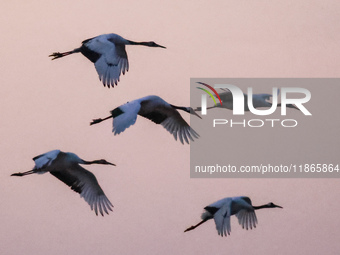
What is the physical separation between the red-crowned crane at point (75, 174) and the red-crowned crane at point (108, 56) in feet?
2.04

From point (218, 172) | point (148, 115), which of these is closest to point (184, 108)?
point (148, 115)

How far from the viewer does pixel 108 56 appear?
23.0 feet

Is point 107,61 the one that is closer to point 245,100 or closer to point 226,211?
point 245,100

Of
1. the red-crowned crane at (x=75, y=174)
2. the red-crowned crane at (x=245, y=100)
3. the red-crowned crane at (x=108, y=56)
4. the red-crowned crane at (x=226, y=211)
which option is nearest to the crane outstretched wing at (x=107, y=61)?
the red-crowned crane at (x=108, y=56)

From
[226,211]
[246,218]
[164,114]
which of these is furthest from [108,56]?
[246,218]

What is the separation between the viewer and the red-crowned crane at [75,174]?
7.07m

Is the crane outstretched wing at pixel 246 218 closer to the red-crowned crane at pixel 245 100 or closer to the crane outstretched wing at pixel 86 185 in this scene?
the red-crowned crane at pixel 245 100

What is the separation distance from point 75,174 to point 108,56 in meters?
0.93

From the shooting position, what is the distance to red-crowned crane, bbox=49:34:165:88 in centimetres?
700

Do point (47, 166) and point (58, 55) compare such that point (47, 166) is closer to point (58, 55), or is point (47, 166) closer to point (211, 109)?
point (58, 55)

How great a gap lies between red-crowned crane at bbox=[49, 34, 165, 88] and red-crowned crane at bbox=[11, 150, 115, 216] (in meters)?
0.62

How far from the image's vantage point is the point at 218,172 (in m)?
7.86

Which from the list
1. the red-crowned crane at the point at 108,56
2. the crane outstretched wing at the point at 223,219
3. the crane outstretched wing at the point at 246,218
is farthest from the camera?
the crane outstretched wing at the point at 246,218

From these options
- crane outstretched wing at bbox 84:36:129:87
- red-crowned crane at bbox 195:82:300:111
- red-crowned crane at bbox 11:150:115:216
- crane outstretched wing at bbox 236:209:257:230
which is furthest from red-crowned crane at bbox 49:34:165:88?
crane outstretched wing at bbox 236:209:257:230
